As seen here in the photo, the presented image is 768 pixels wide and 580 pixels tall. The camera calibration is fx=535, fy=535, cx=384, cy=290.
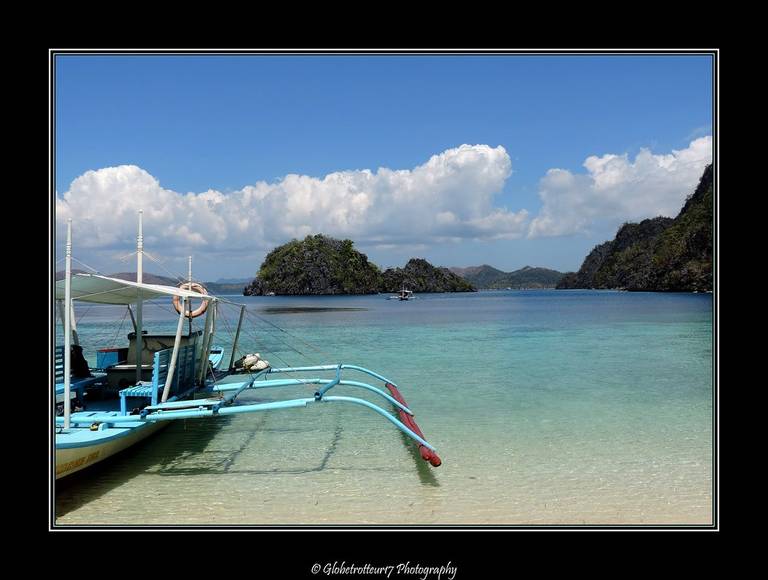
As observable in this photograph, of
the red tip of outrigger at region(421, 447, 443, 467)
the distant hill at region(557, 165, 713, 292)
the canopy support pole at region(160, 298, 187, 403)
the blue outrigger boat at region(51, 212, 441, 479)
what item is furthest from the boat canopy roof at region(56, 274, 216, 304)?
the distant hill at region(557, 165, 713, 292)

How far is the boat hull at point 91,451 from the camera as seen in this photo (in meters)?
6.89

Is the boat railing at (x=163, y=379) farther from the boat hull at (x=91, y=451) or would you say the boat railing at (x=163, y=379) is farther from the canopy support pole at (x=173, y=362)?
the boat hull at (x=91, y=451)

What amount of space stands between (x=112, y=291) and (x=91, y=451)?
Result: 3.46 meters

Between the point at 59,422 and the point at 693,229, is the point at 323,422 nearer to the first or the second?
the point at 59,422

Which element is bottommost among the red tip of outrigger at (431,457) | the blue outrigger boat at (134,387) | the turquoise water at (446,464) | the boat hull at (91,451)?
the turquoise water at (446,464)

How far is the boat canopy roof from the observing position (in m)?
8.79

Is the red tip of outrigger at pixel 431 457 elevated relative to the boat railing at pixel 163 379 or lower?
lower

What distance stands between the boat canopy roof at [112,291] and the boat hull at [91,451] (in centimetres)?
234

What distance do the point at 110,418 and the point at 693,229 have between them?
150 meters

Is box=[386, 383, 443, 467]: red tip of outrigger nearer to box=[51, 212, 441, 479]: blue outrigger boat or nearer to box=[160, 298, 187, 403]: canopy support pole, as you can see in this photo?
box=[51, 212, 441, 479]: blue outrigger boat

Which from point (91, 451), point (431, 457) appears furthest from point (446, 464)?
point (91, 451)

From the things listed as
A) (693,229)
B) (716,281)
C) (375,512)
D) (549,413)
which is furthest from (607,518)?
(693,229)

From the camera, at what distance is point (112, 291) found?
390 inches

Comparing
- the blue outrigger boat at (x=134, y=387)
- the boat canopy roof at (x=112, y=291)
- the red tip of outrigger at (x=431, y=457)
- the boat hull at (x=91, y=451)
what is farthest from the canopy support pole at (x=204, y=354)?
the red tip of outrigger at (x=431, y=457)
